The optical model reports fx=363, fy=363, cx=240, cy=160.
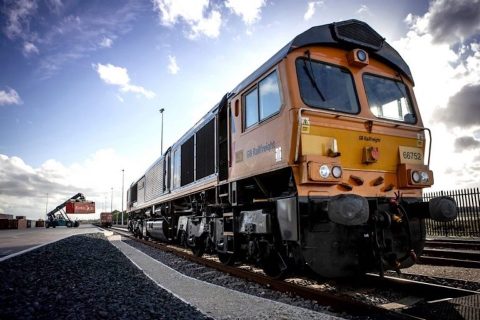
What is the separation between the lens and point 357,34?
5.93 m

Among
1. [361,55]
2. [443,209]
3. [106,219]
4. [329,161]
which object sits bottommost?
[106,219]

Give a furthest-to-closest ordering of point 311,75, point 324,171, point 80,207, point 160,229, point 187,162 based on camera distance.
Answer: point 80,207, point 160,229, point 187,162, point 311,75, point 324,171

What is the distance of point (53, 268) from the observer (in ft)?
22.7

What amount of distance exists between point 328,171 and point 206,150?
15.2 feet

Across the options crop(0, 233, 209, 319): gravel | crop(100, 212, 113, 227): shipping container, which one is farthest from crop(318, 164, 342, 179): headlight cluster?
crop(100, 212, 113, 227): shipping container

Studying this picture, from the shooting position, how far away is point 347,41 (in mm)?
5762

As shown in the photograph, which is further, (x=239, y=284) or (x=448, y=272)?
(x=448, y=272)

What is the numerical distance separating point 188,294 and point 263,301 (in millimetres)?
1250

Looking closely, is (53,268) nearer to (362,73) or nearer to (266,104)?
(266,104)

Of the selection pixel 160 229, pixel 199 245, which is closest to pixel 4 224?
pixel 160 229

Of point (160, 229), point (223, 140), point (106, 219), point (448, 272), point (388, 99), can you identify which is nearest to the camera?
point (388, 99)

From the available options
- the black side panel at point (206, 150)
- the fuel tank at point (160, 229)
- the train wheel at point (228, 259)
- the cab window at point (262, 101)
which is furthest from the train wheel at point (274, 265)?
the fuel tank at point (160, 229)

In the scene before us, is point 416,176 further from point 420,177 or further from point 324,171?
point 324,171

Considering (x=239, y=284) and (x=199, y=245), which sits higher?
(x=199, y=245)
